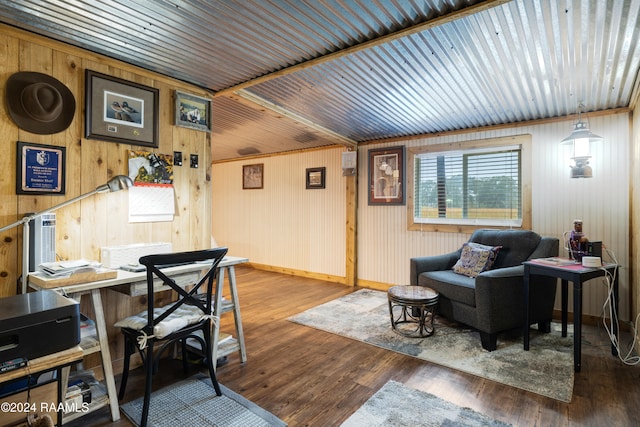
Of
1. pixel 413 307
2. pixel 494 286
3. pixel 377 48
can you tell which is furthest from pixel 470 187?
pixel 377 48

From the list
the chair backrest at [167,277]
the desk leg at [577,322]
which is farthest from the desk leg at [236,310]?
the desk leg at [577,322]

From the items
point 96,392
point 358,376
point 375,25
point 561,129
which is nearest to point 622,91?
point 561,129

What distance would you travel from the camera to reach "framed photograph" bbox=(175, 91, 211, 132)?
276 centimetres

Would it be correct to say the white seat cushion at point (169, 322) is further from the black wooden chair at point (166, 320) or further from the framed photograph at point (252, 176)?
the framed photograph at point (252, 176)

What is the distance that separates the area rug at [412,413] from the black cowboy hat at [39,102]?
2.60m

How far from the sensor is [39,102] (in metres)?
2.06

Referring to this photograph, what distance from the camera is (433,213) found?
454 centimetres

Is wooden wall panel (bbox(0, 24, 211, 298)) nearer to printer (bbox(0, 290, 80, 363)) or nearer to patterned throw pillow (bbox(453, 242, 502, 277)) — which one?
printer (bbox(0, 290, 80, 363))

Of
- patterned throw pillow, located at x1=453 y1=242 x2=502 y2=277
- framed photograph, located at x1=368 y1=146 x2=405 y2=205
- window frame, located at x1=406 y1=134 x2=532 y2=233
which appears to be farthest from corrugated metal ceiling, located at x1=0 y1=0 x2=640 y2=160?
patterned throw pillow, located at x1=453 y1=242 x2=502 y2=277

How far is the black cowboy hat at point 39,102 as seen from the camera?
198cm

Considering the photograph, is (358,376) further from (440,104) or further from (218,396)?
(440,104)

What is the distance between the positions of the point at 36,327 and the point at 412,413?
189 centimetres

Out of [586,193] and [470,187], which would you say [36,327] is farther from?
[586,193]

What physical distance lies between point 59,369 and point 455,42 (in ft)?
8.90
